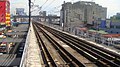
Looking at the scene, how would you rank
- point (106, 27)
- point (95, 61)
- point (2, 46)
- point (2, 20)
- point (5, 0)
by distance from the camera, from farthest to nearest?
1. point (106, 27)
2. point (5, 0)
3. point (2, 20)
4. point (2, 46)
5. point (95, 61)

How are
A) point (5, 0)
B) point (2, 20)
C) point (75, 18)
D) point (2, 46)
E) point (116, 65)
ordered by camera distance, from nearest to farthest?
point (116, 65)
point (2, 46)
point (2, 20)
point (5, 0)
point (75, 18)

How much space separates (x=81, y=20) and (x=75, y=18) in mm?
3495

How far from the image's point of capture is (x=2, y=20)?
6725 cm

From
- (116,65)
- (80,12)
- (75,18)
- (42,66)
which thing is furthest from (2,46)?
(80,12)

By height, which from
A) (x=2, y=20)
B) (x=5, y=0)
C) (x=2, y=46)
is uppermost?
(x=5, y=0)

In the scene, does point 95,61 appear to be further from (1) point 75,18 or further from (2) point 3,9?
(1) point 75,18

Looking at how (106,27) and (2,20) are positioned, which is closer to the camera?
(2,20)

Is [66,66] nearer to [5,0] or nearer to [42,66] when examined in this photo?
[42,66]

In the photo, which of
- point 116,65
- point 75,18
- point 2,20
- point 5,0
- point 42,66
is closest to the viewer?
point 116,65

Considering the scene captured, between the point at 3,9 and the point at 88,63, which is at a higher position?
the point at 3,9

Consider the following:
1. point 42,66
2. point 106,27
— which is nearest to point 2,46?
point 42,66

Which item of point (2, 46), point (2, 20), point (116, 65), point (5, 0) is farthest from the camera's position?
point (5, 0)

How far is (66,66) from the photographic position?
561 inches

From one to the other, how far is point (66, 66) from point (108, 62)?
2.96 metres
